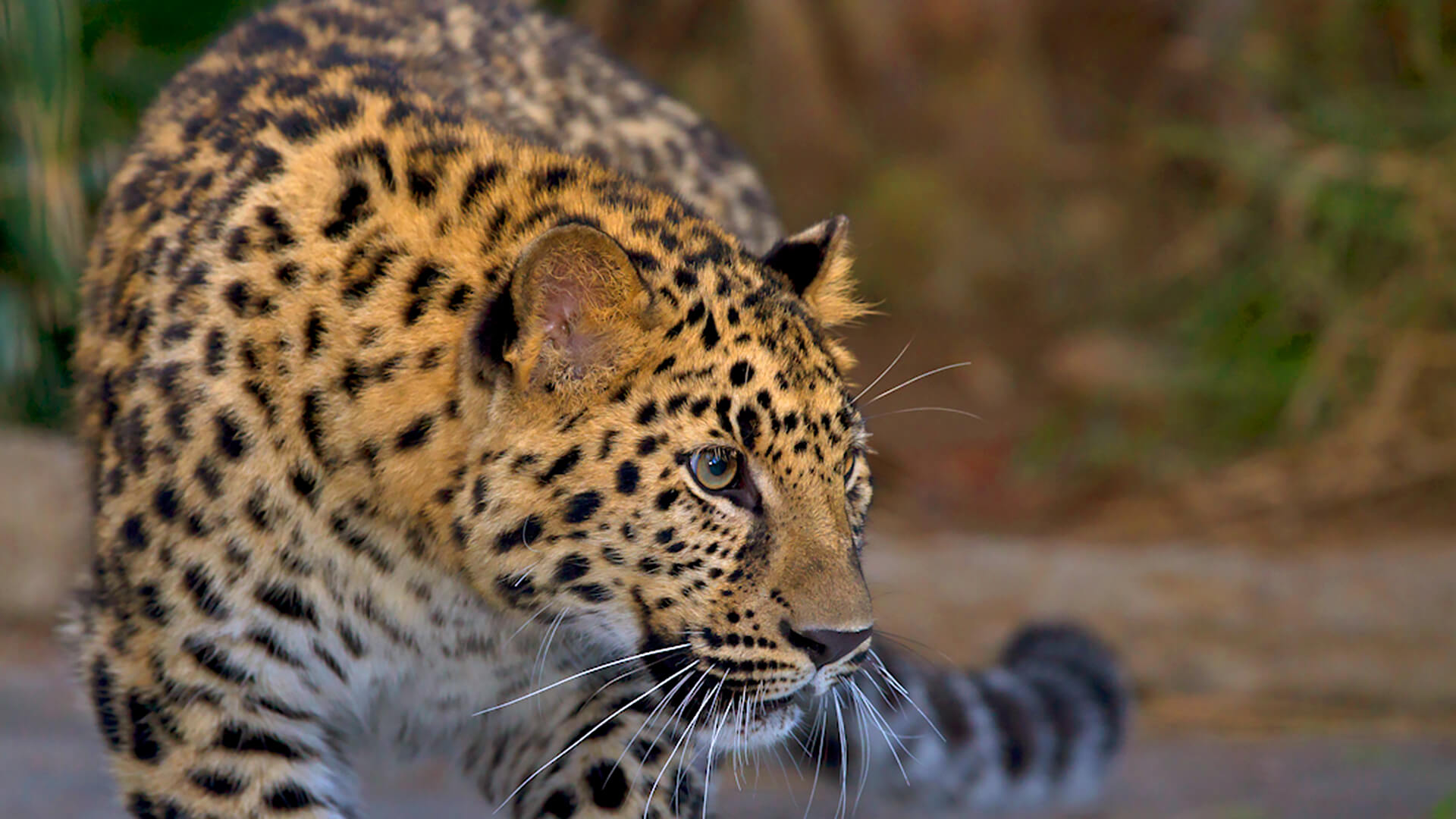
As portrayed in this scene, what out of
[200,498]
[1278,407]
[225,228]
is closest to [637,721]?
[200,498]

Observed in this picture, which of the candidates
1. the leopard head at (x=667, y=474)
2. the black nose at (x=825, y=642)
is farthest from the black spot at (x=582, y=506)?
the black nose at (x=825, y=642)

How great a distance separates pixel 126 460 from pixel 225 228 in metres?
0.53

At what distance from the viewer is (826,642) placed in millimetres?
3078

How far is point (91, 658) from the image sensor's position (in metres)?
3.42

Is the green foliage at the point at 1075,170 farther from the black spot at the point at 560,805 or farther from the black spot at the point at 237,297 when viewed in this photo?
the black spot at the point at 560,805

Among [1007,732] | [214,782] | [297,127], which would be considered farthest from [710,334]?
[1007,732]

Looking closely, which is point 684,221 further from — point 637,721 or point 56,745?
point 56,745

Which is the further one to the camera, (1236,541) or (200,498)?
(1236,541)

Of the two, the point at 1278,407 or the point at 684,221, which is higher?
the point at 1278,407

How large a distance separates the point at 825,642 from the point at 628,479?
1.64 feet

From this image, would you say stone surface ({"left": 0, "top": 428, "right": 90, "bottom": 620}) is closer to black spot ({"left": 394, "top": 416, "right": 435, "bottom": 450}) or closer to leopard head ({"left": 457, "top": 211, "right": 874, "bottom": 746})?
black spot ({"left": 394, "top": 416, "right": 435, "bottom": 450})

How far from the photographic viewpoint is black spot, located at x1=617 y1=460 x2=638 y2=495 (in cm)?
307

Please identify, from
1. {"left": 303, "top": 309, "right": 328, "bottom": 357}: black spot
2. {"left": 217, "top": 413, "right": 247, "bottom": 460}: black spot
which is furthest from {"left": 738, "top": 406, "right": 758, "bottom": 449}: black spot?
{"left": 217, "top": 413, "right": 247, "bottom": 460}: black spot

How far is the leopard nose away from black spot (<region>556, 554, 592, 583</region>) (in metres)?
0.42
